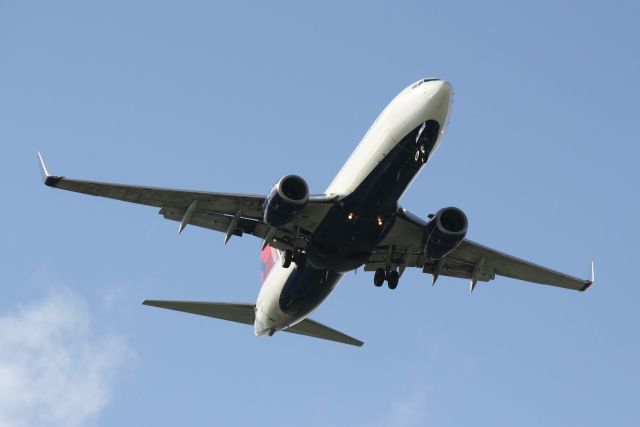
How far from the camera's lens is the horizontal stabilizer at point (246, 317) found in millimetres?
39594

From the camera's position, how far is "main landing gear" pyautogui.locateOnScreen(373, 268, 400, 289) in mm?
37219

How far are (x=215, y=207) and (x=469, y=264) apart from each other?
10.3 m

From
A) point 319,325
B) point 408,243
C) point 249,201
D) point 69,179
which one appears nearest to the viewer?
point 69,179

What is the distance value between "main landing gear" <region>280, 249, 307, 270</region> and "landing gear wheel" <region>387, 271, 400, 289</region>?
369cm

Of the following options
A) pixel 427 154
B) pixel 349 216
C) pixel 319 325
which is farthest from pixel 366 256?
pixel 319 325

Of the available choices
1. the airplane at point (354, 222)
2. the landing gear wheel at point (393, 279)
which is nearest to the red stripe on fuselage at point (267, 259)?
the airplane at point (354, 222)

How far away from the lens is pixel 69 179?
31828mm

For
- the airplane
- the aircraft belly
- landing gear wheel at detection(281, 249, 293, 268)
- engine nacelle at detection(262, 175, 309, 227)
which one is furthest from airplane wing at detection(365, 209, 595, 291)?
engine nacelle at detection(262, 175, 309, 227)

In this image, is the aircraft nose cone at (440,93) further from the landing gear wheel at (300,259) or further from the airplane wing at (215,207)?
the landing gear wheel at (300,259)

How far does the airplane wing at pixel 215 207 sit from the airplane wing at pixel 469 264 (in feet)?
11.8

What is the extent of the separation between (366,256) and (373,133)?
4123 mm

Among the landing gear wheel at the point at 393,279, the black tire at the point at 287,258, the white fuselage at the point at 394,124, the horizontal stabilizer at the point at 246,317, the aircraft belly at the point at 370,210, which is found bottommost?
the horizontal stabilizer at the point at 246,317

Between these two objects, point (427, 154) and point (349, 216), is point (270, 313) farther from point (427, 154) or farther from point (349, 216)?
point (427, 154)

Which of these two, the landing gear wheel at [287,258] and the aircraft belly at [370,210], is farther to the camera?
the landing gear wheel at [287,258]
